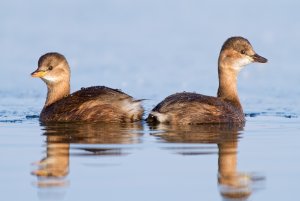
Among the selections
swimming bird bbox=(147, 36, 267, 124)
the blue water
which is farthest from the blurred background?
swimming bird bbox=(147, 36, 267, 124)

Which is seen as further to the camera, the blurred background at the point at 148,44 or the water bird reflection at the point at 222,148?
the blurred background at the point at 148,44

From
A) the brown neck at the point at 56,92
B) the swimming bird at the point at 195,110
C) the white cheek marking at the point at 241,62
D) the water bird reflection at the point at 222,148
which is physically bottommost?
the water bird reflection at the point at 222,148

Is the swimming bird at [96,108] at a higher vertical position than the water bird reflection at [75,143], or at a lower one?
higher

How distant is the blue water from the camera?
790 cm

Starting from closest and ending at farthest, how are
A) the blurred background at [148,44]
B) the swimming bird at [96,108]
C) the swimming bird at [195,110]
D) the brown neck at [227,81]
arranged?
the swimming bird at [195,110] → the swimming bird at [96,108] → the brown neck at [227,81] → the blurred background at [148,44]

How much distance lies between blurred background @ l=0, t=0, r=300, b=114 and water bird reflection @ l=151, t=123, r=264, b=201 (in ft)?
12.0

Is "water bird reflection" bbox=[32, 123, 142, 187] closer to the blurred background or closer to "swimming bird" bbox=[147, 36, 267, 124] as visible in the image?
"swimming bird" bbox=[147, 36, 267, 124]

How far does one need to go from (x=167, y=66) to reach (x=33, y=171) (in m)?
11.0

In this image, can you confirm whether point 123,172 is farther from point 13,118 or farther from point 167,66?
point 167,66

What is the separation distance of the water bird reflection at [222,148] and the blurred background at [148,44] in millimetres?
3667

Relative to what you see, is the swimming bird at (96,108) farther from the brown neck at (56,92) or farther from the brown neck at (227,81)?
the brown neck at (227,81)

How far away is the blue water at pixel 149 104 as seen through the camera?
7.90 m

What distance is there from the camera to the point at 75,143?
1005 centimetres

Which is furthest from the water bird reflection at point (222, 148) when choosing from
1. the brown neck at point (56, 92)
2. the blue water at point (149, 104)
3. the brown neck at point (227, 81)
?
the brown neck at point (56, 92)
